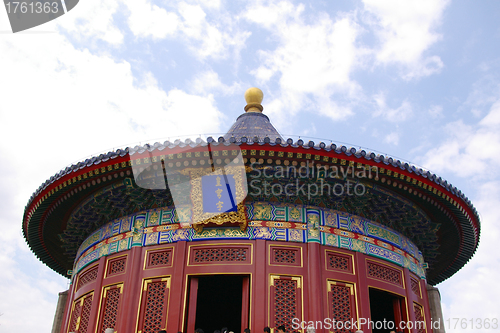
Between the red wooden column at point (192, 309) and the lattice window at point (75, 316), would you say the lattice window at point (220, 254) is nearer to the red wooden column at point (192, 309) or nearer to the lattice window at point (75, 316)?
the red wooden column at point (192, 309)

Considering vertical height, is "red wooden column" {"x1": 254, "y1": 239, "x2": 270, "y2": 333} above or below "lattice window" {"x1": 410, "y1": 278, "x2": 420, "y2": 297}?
below

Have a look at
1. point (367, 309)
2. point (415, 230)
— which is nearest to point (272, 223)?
point (367, 309)

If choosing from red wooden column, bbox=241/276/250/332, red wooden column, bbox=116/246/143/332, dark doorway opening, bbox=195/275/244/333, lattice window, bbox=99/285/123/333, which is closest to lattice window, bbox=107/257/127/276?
red wooden column, bbox=116/246/143/332

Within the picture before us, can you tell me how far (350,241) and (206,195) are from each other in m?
3.27

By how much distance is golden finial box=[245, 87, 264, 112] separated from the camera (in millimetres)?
15349

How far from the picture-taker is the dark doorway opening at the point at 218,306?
14344 mm

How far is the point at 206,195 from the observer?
10250mm

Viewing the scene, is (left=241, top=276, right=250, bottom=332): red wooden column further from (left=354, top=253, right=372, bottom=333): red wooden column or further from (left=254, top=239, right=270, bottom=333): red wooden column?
(left=354, top=253, right=372, bottom=333): red wooden column

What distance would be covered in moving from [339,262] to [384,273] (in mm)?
1222

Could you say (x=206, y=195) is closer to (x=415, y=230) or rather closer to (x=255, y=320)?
(x=255, y=320)

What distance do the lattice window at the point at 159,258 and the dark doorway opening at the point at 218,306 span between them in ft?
13.6

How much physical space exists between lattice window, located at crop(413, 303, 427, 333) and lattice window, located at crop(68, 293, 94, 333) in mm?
7235

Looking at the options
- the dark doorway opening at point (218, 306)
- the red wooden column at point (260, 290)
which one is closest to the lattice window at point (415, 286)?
the red wooden column at point (260, 290)

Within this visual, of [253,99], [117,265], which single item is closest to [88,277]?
[117,265]
